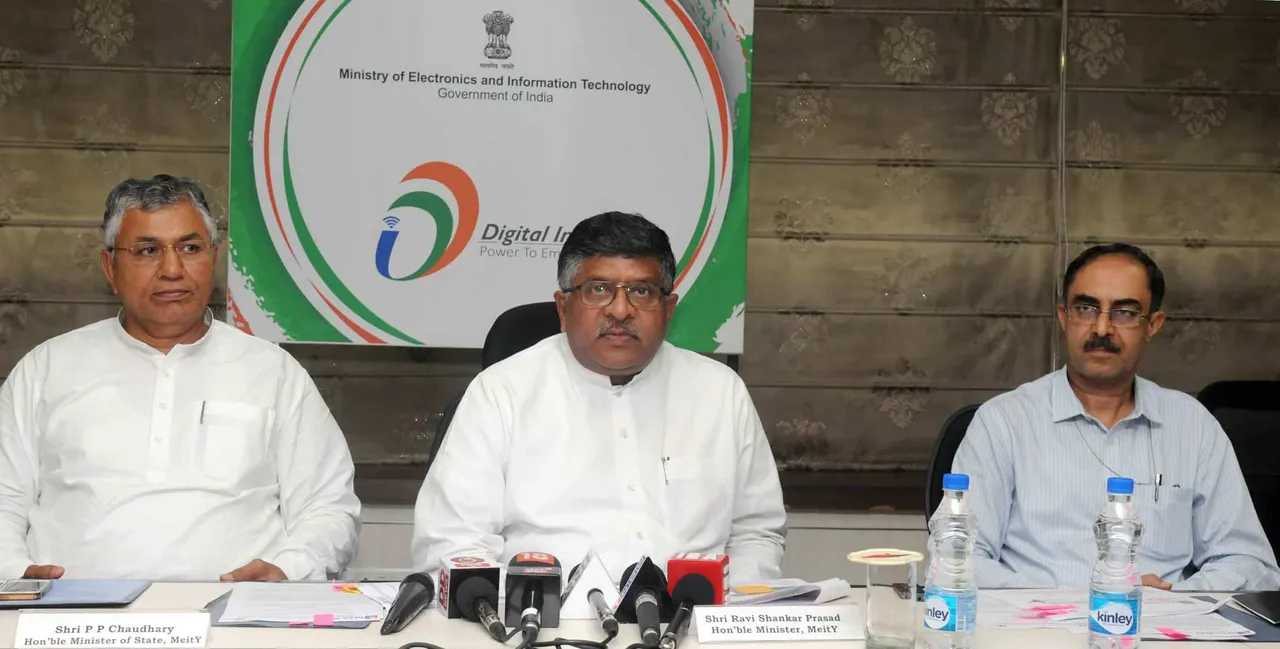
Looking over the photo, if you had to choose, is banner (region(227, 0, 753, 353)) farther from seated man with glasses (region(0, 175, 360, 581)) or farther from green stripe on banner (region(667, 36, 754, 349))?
seated man with glasses (region(0, 175, 360, 581))

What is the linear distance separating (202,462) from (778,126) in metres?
2.30

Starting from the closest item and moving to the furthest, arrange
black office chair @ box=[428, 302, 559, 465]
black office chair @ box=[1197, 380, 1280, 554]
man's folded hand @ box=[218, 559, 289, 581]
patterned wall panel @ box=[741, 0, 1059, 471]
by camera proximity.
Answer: man's folded hand @ box=[218, 559, 289, 581]
black office chair @ box=[428, 302, 559, 465]
black office chair @ box=[1197, 380, 1280, 554]
patterned wall panel @ box=[741, 0, 1059, 471]

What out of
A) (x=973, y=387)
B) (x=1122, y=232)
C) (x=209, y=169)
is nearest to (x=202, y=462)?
(x=209, y=169)

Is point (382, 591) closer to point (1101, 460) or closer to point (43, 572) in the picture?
point (43, 572)

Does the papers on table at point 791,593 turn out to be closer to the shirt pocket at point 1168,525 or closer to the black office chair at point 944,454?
the black office chair at point 944,454

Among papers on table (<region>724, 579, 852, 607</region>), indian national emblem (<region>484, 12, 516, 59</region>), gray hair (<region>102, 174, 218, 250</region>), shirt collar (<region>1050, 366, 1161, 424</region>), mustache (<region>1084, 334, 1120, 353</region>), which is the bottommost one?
papers on table (<region>724, 579, 852, 607</region>)

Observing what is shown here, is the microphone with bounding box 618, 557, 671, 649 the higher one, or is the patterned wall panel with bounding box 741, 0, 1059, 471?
the patterned wall panel with bounding box 741, 0, 1059, 471

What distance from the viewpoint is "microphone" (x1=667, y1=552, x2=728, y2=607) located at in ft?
6.09

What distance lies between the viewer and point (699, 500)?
2.48 metres

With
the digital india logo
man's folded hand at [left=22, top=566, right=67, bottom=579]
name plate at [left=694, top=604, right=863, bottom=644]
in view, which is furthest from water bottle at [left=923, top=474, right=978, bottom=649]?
the digital india logo

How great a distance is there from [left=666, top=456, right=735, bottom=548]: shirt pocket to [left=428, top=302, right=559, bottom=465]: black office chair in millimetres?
511

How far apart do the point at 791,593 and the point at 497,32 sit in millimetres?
2423

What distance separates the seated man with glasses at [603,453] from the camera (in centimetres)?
242

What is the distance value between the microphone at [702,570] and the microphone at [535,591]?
0.17 m
